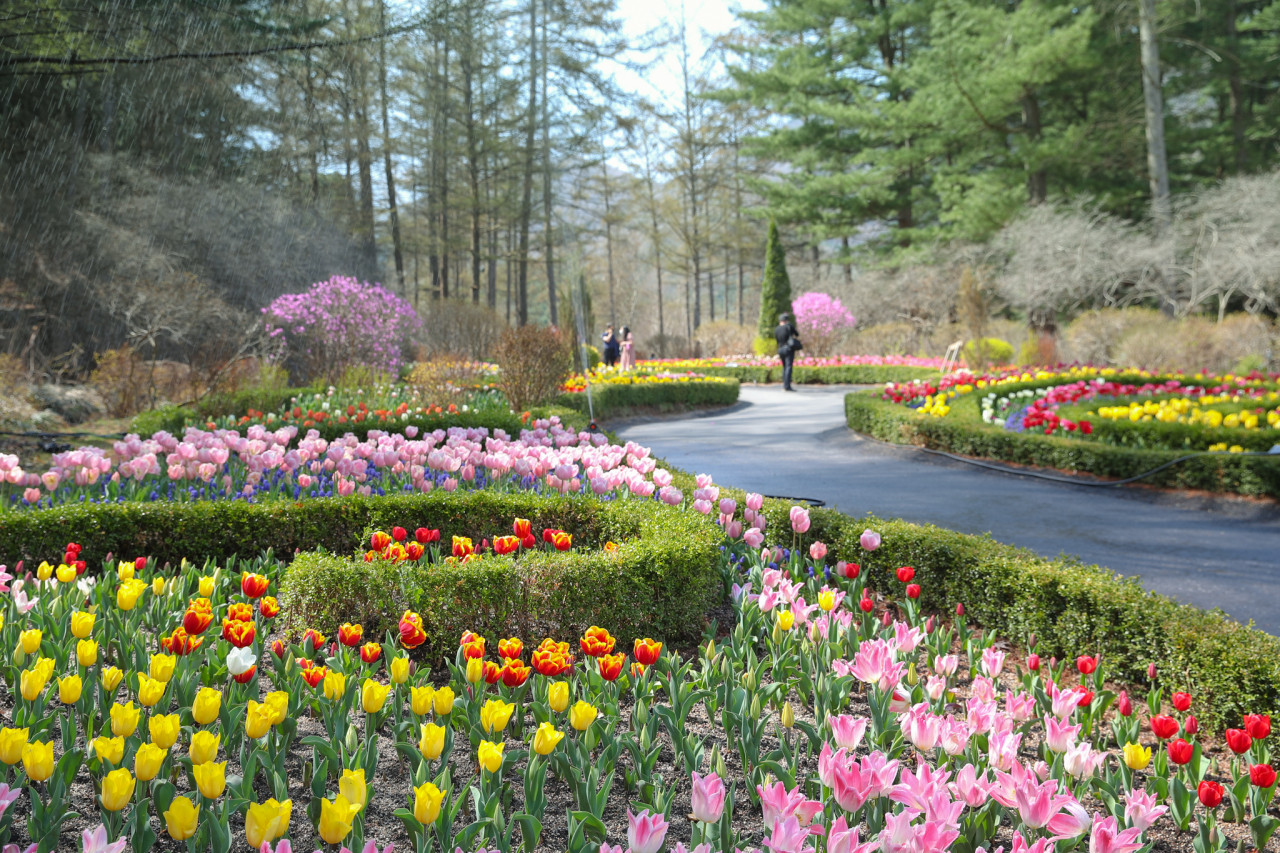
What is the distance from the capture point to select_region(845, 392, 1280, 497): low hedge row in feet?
20.8

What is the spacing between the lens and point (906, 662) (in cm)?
274

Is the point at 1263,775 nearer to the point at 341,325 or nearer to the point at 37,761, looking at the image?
the point at 37,761

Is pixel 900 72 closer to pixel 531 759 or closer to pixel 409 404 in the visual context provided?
pixel 409 404

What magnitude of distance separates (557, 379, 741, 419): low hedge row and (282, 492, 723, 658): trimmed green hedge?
899cm

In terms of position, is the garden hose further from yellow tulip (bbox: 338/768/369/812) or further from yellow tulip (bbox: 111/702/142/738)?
yellow tulip (bbox: 111/702/142/738)

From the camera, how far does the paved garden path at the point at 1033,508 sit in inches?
175

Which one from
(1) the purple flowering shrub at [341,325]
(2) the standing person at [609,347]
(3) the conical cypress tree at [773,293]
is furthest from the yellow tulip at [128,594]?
(3) the conical cypress tree at [773,293]

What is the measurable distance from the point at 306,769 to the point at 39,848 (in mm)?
648

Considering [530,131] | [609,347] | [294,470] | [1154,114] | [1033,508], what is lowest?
[1033,508]

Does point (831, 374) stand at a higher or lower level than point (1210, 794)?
higher

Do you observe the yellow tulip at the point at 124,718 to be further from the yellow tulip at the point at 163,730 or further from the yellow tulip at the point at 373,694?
the yellow tulip at the point at 373,694

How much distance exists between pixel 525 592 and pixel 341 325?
1105 centimetres

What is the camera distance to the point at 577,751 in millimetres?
2066

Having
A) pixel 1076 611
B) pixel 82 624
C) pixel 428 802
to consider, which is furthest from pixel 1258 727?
pixel 82 624
